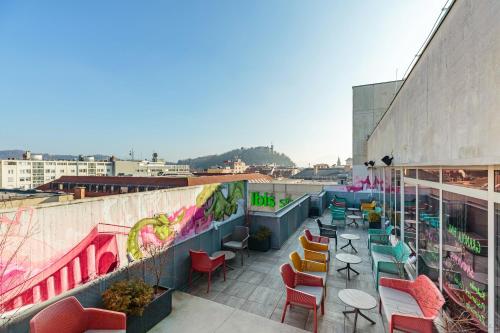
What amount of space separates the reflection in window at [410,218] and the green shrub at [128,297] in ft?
18.7

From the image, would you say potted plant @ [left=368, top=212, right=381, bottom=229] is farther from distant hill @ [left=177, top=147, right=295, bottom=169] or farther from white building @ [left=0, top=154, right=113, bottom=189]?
distant hill @ [left=177, top=147, right=295, bottom=169]

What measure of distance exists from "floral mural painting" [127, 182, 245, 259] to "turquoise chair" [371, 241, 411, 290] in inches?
171

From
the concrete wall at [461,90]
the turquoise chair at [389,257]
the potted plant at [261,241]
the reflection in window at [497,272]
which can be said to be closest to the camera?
the concrete wall at [461,90]

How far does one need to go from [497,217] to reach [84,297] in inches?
211

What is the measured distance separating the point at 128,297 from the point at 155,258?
1.07 m

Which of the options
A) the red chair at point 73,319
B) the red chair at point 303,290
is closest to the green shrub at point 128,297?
the red chair at point 73,319

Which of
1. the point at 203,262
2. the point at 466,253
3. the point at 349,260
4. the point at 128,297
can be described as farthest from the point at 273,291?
the point at 466,253

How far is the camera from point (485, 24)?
1926mm

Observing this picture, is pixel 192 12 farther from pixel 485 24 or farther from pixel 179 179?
pixel 179 179

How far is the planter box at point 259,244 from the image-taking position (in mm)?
7309

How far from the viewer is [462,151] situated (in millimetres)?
2352

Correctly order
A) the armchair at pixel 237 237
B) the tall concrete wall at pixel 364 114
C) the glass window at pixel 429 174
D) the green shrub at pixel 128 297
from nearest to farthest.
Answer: the green shrub at pixel 128 297, the glass window at pixel 429 174, the armchair at pixel 237 237, the tall concrete wall at pixel 364 114

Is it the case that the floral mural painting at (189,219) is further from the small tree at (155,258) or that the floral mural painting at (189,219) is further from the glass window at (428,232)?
the glass window at (428,232)

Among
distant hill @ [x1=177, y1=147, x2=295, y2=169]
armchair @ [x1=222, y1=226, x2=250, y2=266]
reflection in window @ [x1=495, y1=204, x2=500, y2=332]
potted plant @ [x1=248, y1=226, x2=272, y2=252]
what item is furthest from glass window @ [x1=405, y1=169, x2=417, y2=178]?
distant hill @ [x1=177, y1=147, x2=295, y2=169]
